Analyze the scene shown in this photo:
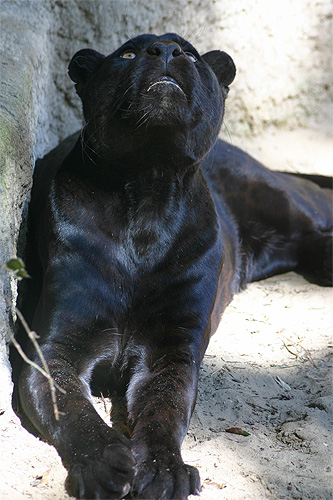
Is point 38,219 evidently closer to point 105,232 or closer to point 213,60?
point 105,232

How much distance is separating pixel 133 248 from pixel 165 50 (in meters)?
0.86

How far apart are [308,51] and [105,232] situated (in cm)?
360

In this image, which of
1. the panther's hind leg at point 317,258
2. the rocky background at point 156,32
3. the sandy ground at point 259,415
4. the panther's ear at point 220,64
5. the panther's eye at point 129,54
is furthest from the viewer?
the panther's hind leg at point 317,258

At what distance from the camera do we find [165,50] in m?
2.58

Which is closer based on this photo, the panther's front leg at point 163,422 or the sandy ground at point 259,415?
the panther's front leg at point 163,422

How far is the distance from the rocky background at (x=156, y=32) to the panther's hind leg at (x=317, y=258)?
1.09m

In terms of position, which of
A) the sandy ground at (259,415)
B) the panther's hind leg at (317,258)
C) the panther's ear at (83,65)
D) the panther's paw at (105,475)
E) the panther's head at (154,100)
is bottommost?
the sandy ground at (259,415)

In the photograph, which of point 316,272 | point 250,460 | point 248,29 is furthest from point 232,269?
point 248,29

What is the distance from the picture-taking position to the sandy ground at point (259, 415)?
6.93 ft

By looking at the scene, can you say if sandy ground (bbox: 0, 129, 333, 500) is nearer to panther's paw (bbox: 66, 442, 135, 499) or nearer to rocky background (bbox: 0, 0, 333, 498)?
panther's paw (bbox: 66, 442, 135, 499)

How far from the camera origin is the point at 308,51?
5523 millimetres

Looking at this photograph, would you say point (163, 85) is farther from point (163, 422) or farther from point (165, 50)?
point (163, 422)

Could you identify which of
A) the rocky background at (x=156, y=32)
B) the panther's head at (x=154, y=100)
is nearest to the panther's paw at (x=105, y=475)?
the rocky background at (x=156, y=32)

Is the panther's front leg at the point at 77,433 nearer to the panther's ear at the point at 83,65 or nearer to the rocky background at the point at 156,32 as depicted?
the rocky background at the point at 156,32
